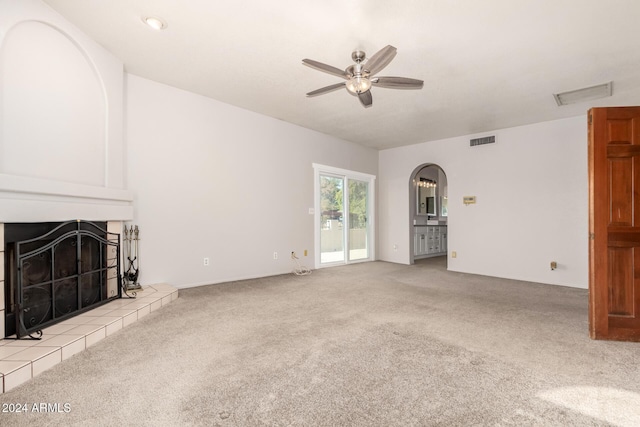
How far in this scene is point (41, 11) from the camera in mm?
2391

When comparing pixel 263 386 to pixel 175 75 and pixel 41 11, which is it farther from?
pixel 175 75

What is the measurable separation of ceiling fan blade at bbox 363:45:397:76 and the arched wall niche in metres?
2.73

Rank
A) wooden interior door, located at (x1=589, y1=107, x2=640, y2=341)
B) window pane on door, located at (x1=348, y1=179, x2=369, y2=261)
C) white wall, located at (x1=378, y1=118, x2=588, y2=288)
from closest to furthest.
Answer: wooden interior door, located at (x1=589, y1=107, x2=640, y2=341) < white wall, located at (x1=378, y1=118, x2=588, y2=288) < window pane on door, located at (x1=348, y1=179, x2=369, y2=261)

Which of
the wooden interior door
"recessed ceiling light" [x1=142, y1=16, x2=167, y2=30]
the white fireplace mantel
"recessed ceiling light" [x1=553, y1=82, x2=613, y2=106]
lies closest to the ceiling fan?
"recessed ceiling light" [x1=142, y1=16, x2=167, y2=30]

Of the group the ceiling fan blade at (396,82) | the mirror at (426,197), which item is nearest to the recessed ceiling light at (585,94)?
the ceiling fan blade at (396,82)

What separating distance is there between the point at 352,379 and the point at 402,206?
5.48m

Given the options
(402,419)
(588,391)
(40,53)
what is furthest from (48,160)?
(588,391)

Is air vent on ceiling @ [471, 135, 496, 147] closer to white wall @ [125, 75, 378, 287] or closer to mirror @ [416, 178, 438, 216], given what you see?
mirror @ [416, 178, 438, 216]

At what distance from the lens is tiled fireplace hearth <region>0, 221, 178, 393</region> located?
1.75 meters

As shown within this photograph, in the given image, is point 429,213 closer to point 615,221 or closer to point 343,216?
point 343,216

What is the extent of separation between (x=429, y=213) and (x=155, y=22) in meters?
7.62

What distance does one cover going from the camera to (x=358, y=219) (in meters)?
6.84

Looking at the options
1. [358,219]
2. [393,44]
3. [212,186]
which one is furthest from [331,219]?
[393,44]

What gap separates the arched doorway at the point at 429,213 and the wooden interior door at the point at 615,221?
15.8 ft
